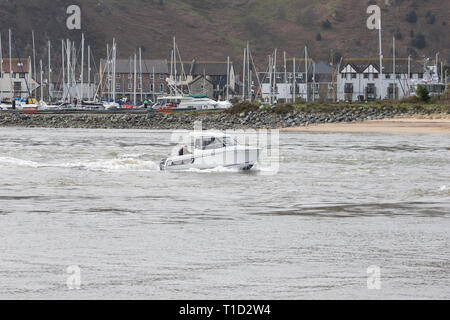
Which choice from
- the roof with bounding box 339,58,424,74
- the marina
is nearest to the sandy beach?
the marina

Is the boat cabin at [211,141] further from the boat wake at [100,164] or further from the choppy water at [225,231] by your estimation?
the boat wake at [100,164]

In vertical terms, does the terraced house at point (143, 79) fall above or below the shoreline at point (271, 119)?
above

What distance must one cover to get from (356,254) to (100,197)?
570 inches

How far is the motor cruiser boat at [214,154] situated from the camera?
41656mm

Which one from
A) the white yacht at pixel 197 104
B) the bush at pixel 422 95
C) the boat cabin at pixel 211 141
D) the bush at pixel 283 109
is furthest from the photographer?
the white yacht at pixel 197 104

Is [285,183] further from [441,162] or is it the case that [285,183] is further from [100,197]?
[441,162]

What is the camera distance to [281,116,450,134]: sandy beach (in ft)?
296

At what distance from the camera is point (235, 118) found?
110 meters

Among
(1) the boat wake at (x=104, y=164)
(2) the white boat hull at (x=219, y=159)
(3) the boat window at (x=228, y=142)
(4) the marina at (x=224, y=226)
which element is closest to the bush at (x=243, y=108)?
(4) the marina at (x=224, y=226)

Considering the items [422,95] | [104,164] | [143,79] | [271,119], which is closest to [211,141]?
[104,164]

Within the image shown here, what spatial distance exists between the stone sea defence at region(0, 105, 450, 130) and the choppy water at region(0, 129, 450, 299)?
59362 millimetres

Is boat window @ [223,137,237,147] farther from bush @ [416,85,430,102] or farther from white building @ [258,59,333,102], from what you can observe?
white building @ [258,59,333,102]

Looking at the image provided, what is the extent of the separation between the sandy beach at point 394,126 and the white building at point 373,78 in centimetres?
6399

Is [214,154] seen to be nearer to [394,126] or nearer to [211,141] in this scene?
[211,141]
